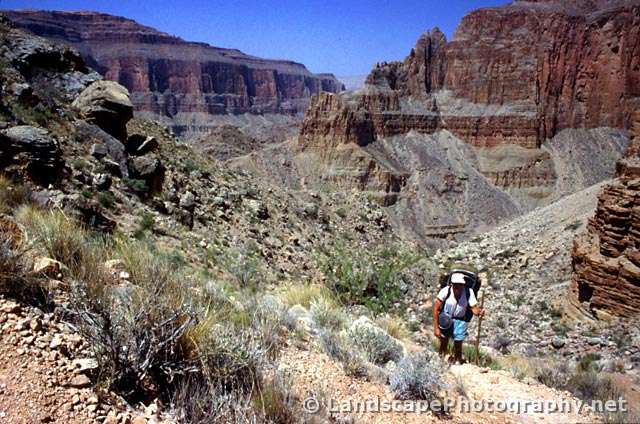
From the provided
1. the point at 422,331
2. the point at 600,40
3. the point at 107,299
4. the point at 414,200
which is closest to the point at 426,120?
the point at 414,200

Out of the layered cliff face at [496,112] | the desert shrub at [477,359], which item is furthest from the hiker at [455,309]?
the layered cliff face at [496,112]

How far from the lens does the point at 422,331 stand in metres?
11.2

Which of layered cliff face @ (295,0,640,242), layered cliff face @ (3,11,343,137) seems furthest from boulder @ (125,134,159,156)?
layered cliff face @ (3,11,343,137)

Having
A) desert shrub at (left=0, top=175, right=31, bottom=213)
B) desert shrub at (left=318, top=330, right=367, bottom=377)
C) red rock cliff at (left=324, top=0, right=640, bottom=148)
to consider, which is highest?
red rock cliff at (left=324, top=0, right=640, bottom=148)

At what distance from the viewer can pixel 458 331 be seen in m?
5.55

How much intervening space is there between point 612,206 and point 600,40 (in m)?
65.8

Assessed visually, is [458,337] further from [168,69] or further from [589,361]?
[168,69]

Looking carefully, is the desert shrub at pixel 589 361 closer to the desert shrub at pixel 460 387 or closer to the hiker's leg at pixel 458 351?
the hiker's leg at pixel 458 351

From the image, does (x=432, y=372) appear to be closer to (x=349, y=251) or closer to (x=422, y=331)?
(x=422, y=331)

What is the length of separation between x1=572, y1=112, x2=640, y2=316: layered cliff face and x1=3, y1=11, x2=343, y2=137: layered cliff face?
11888 centimetres

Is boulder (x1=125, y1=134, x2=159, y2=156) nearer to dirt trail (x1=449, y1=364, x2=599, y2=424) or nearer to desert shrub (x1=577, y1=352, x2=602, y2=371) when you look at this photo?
dirt trail (x1=449, y1=364, x2=599, y2=424)

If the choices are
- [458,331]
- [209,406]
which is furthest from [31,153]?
[458,331]

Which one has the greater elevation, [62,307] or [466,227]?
[62,307]

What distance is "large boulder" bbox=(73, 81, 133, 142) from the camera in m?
11.8
